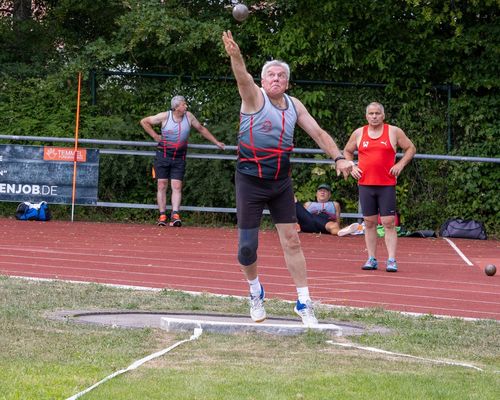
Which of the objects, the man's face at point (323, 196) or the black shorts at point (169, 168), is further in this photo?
the black shorts at point (169, 168)

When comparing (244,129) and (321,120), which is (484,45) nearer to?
(321,120)

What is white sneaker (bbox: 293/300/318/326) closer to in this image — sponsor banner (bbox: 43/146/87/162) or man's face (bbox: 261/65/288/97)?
man's face (bbox: 261/65/288/97)

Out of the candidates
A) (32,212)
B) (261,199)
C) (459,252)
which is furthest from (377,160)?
(32,212)

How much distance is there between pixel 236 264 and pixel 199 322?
18.4ft

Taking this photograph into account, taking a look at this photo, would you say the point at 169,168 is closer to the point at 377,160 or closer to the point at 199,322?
the point at 377,160

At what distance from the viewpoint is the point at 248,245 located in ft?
31.4

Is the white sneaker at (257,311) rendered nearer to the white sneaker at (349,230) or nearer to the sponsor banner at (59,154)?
the white sneaker at (349,230)

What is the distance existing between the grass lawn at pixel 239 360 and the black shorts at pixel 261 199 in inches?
39.1

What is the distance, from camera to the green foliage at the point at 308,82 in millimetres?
22031

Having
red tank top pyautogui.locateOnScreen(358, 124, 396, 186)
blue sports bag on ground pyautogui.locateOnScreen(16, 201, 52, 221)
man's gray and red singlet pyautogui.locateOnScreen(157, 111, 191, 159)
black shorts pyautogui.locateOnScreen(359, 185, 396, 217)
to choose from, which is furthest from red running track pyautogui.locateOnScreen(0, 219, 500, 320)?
man's gray and red singlet pyautogui.locateOnScreen(157, 111, 191, 159)

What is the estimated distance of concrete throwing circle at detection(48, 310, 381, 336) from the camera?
9.20 meters

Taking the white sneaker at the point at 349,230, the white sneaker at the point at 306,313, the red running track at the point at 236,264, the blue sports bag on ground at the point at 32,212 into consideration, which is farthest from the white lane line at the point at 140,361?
the blue sports bag on ground at the point at 32,212

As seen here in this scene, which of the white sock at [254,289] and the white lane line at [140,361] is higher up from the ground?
the white sock at [254,289]

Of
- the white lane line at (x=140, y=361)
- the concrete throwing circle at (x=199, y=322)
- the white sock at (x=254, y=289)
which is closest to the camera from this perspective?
the white lane line at (x=140, y=361)
